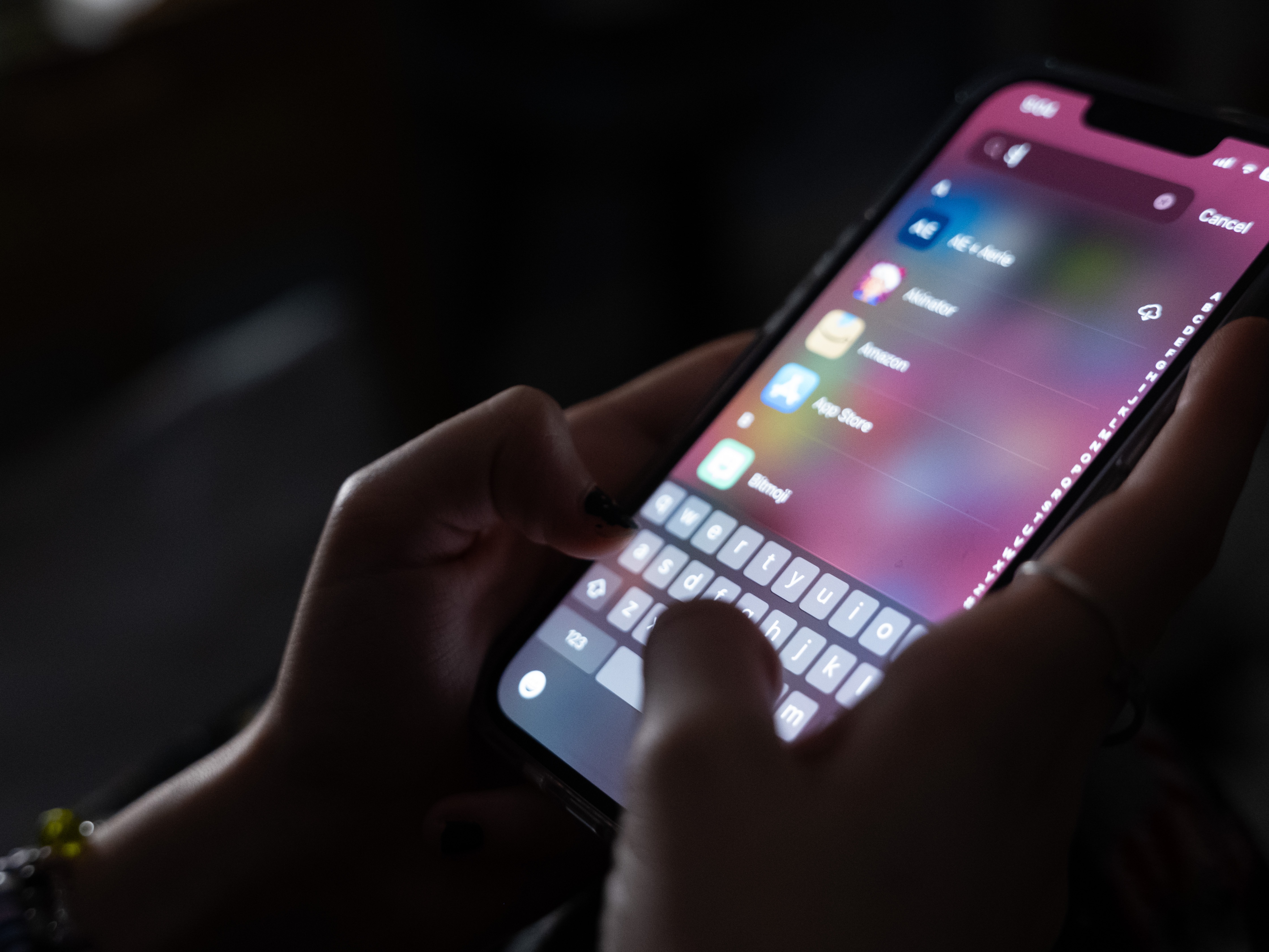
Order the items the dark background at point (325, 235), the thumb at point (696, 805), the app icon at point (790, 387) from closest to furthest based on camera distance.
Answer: the thumb at point (696, 805)
the app icon at point (790, 387)
the dark background at point (325, 235)

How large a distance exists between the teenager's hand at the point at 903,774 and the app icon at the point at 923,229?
0.28 metres

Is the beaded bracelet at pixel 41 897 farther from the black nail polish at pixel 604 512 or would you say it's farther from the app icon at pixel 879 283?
the app icon at pixel 879 283

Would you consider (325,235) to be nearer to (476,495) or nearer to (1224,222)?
(476,495)

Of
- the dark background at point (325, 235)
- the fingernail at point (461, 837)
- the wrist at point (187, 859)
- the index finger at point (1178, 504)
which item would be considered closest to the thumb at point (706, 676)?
the index finger at point (1178, 504)

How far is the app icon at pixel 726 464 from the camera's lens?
0.66 m

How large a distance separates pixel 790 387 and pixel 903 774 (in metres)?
0.34

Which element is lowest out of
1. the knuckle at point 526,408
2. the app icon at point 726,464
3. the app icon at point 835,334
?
the knuckle at point 526,408

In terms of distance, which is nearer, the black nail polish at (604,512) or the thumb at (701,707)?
the thumb at (701,707)

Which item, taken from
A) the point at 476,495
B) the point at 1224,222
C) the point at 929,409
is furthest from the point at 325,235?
the point at 1224,222

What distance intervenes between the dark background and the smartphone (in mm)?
409

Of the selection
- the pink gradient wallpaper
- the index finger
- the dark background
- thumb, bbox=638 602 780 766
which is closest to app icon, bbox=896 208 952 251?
the pink gradient wallpaper

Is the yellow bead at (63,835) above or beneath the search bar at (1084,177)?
beneath

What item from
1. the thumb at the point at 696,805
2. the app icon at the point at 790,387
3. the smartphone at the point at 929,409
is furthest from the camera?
the app icon at the point at 790,387

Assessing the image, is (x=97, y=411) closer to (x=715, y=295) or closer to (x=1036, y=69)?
(x=715, y=295)
